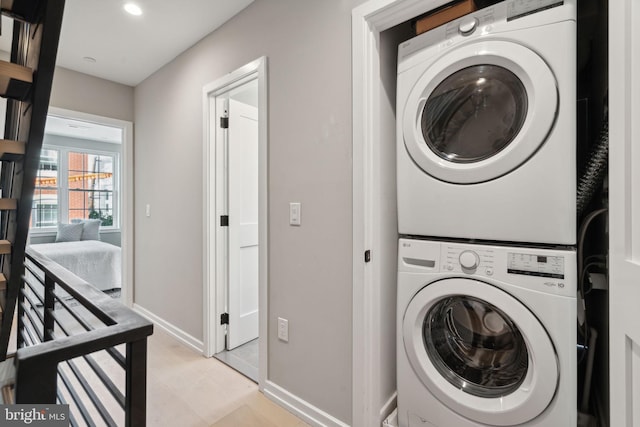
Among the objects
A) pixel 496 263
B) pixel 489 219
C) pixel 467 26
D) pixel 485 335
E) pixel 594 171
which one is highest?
pixel 467 26

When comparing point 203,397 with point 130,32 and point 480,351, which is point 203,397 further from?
point 130,32

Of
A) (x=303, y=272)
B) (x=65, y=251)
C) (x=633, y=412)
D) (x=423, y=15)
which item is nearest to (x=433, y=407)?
(x=633, y=412)

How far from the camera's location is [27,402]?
0.55m

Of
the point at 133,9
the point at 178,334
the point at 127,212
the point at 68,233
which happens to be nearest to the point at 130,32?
the point at 133,9

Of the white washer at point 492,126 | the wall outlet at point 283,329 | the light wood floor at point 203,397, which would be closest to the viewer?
the white washer at point 492,126

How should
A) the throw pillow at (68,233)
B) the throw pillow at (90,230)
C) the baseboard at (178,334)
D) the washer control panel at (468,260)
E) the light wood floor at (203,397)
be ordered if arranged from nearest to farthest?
the washer control panel at (468,260) < the light wood floor at (203,397) < the baseboard at (178,334) < the throw pillow at (68,233) < the throw pillow at (90,230)

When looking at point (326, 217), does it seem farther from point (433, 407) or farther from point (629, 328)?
point (629, 328)

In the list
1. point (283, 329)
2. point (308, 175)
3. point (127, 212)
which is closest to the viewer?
point (308, 175)

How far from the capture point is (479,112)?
1.30 meters

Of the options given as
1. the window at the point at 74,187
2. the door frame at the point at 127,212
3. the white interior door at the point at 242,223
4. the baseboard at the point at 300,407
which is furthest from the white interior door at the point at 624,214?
the window at the point at 74,187

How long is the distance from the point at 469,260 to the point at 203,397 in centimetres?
171

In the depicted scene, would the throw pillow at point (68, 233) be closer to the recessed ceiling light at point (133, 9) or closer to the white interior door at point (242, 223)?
the white interior door at point (242, 223)

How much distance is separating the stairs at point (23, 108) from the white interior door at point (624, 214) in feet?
4.70

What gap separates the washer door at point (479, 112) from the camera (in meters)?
1.09
